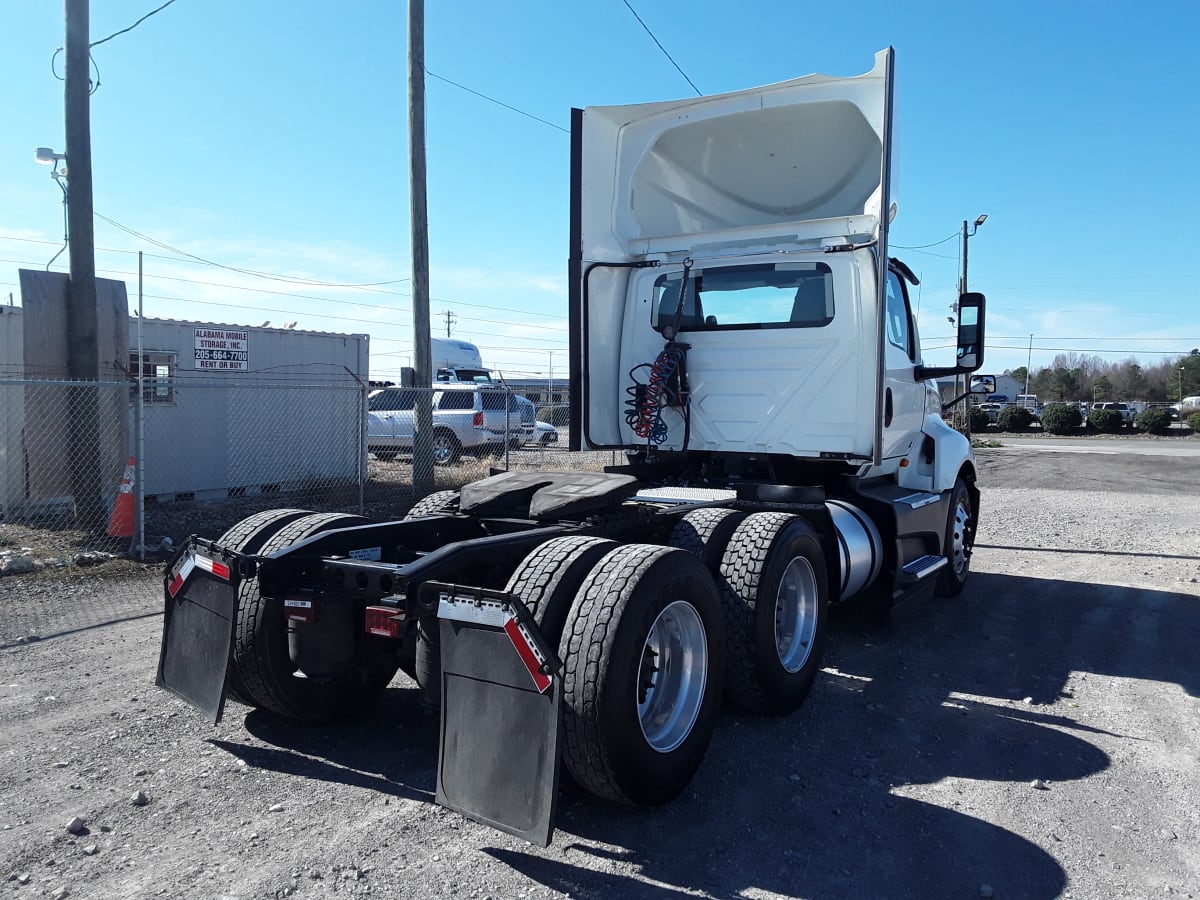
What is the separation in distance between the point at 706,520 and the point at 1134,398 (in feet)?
302

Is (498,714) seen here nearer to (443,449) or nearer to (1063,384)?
(443,449)

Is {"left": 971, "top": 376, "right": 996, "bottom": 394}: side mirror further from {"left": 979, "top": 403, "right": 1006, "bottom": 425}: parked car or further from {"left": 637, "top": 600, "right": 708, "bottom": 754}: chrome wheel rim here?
{"left": 979, "top": 403, "right": 1006, "bottom": 425}: parked car

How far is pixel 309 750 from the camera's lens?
4.21 m

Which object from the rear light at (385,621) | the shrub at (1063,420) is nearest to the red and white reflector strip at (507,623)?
the rear light at (385,621)

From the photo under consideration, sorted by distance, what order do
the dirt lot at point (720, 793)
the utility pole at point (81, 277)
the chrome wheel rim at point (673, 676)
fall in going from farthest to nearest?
the utility pole at point (81, 277) → the chrome wheel rim at point (673, 676) → the dirt lot at point (720, 793)

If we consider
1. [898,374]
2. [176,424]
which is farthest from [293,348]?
[898,374]

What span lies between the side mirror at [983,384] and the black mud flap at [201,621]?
248 inches

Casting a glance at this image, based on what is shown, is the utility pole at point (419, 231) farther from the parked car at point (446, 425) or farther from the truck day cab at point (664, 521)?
the truck day cab at point (664, 521)

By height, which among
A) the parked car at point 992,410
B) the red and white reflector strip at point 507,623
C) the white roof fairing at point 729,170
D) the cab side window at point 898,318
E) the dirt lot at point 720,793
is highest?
the white roof fairing at point 729,170

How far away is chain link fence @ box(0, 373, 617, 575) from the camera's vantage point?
9.34m

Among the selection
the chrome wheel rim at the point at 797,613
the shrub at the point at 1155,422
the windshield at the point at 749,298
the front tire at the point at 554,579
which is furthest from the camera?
the shrub at the point at 1155,422

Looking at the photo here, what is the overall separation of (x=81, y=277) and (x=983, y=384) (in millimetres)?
9508

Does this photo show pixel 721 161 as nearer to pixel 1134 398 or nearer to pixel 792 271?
pixel 792 271

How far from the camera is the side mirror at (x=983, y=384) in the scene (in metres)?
7.68
